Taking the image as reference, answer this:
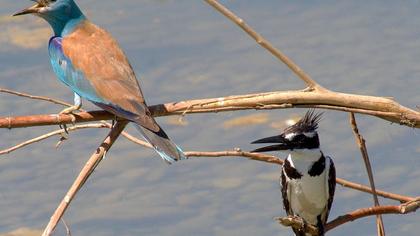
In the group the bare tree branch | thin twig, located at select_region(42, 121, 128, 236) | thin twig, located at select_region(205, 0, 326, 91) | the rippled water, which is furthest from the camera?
the rippled water

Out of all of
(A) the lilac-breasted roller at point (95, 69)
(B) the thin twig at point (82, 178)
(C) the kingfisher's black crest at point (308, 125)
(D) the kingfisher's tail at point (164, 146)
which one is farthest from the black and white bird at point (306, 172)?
(B) the thin twig at point (82, 178)

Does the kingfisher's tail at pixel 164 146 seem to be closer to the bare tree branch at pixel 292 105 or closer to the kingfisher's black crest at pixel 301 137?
the bare tree branch at pixel 292 105

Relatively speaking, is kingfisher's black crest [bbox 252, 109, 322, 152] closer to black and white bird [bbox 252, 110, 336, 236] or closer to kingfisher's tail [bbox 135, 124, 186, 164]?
black and white bird [bbox 252, 110, 336, 236]

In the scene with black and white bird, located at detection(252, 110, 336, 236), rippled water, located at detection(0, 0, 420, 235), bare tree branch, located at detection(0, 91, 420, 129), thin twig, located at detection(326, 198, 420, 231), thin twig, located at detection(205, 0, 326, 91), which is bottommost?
rippled water, located at detection(0, 0, 420, 235)

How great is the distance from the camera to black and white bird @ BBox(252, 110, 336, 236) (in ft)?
19.5

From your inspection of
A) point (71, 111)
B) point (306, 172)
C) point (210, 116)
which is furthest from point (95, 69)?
point (210, 116)

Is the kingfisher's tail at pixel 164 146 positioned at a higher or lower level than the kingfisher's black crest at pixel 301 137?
higher

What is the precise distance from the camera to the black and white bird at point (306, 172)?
593 centimetres

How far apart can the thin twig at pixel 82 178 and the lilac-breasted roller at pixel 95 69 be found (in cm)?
18

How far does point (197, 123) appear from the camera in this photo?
807cm

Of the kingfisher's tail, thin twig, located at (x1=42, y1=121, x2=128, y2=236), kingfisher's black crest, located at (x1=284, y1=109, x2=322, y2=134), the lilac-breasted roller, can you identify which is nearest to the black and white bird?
kingfisher's black crest, located at (x1=284, y1=109, x2=322, y2=134)

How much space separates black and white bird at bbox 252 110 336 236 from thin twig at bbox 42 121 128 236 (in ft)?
3.97

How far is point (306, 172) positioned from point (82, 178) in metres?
1.75

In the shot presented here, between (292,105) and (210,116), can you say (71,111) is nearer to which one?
(292,105)
